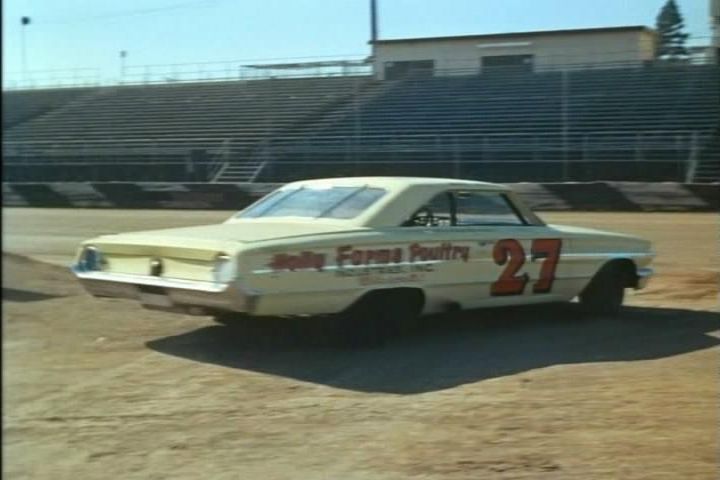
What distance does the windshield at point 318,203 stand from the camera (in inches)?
293

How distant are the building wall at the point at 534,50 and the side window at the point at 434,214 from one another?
1.92 m

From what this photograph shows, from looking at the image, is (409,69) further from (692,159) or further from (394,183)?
(692,159)

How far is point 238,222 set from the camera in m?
7.78

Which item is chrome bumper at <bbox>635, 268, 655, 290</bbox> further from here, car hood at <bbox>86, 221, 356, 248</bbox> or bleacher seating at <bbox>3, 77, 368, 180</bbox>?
bleacher seating at <bbox>3, 77, 368, 180</bbox>

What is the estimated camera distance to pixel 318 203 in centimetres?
766

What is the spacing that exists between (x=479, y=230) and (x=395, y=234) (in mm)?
865

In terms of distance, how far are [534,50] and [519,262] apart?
22.1 feet

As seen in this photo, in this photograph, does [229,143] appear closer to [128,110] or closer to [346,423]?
[128,110]

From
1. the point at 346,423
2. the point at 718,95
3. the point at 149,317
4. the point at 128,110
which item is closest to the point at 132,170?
the point at 128,110

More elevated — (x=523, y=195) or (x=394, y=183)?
(x=394, y=183)

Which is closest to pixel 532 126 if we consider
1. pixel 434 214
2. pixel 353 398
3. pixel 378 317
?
pixel 434 214

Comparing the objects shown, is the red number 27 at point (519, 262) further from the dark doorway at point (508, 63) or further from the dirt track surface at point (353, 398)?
the dark doorway at point (508, 63)

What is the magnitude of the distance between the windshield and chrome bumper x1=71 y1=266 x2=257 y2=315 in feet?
4.12

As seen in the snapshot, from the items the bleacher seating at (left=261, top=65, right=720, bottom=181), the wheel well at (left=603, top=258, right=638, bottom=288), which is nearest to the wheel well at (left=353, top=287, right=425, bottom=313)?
the wheel well at (left=603, top=258, right=638, bottom=288)
